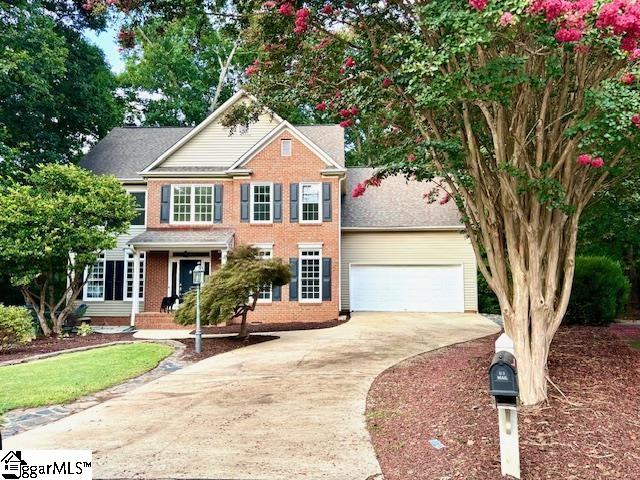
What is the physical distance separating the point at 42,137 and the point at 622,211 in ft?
70.7

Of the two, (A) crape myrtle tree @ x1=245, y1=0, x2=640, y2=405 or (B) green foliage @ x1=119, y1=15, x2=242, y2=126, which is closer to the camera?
(A) crape myrtle tree @ x1=245, y1=0, x2=640, y2=405

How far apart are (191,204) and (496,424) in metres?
15.2

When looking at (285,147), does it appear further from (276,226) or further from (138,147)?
(138,147)

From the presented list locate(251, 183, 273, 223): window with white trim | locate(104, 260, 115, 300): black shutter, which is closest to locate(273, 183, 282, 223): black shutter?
locate(251, 183, 273, 223): window with white trim

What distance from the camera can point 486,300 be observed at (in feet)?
59.9


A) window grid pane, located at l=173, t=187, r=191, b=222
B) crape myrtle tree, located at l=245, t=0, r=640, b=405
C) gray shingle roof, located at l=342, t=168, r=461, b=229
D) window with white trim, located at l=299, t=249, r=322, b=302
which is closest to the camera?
crape myrtle tree, located at l=245, t=0, r=640, b=405

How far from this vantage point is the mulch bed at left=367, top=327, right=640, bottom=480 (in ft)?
12.3

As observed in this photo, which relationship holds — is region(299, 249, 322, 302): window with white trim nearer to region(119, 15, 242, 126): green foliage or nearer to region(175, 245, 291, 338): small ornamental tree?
region(175, 245, 291, 338): small ornamental tree

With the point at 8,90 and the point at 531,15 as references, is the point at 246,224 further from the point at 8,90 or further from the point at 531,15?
the point at 531,15

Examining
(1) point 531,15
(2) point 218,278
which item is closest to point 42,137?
(2) point 218,278

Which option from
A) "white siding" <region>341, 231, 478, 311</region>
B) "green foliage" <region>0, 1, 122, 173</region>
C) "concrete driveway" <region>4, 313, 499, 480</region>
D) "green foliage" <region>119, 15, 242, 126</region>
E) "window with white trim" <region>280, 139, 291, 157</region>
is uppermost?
"green foliage" <region>119, 15, 242, 126</region>

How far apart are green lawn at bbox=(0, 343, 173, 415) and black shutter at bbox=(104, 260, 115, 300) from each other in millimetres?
7445

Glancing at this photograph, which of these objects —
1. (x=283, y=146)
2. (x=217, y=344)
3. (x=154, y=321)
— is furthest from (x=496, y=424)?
(x=283, y=146)

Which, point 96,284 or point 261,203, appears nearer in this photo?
point 261,203
